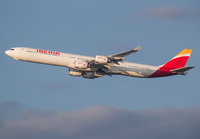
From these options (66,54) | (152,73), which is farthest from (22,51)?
(152,73)

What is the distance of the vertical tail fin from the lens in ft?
278

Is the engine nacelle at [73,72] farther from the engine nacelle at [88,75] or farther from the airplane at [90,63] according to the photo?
the engine nacelle at [88,75]

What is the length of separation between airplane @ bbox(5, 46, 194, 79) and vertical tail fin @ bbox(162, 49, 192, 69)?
2248 mm

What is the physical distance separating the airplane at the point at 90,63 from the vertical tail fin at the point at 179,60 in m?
2.25

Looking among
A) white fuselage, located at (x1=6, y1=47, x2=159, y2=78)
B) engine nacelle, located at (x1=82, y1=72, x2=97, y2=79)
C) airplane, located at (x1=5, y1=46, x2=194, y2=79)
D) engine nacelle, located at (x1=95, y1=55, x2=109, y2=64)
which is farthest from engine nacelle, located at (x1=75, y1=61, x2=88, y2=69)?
engine nacelle, located at (x1=82, y1=72, x2=97, y2=79)

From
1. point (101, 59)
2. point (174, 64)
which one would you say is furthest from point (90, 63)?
point (174, 64)

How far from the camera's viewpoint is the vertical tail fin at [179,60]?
84812 mm

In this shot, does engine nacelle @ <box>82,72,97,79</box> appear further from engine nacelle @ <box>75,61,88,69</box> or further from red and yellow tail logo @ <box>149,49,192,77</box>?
red and yellow tail logo @ <box>149,49,192,77</box>

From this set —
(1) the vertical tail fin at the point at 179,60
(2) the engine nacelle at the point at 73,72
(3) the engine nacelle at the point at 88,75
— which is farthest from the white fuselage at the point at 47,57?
(1) the vertical tail fin at the point at 179,60

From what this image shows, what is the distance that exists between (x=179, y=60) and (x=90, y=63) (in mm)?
21531

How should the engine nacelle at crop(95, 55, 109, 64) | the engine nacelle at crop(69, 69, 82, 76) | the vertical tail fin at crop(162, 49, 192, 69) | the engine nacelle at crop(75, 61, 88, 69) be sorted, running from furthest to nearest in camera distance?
the vertical tail fin at crop(162, 49, 192, 69) < the engine nacelle at crop(69, 69, 82, 76) < the engine nacelle at crop(75, 61, 88, 69) < the engine nacelle at crop(95, 55, 109, 64)

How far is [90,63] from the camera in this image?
252 feet

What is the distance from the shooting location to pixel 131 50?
→ 72125 mm

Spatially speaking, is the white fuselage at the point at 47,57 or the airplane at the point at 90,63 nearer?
the airplane at the point at 90,63
